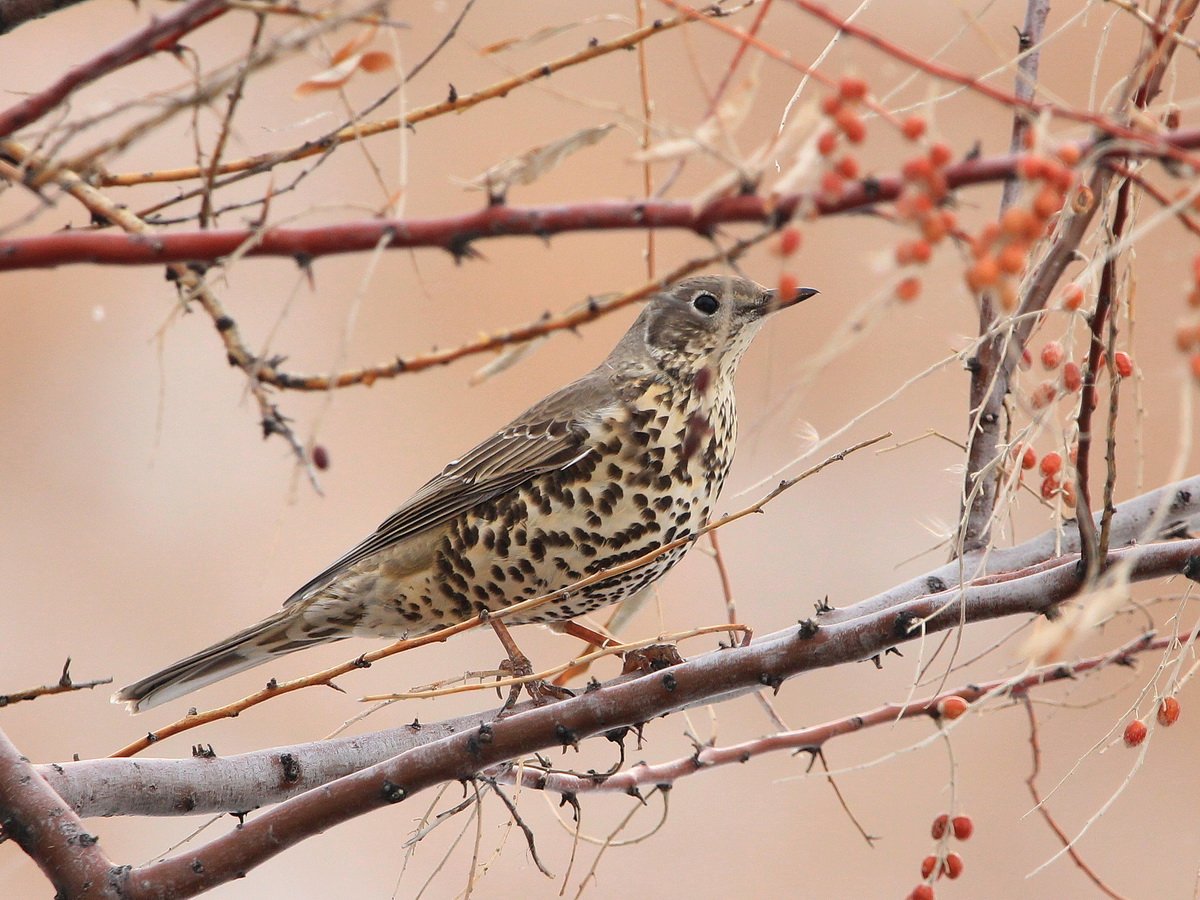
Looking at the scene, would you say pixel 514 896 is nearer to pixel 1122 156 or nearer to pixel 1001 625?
pixel 1001 625

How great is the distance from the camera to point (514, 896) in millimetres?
4449

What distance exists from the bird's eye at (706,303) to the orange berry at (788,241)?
196cm

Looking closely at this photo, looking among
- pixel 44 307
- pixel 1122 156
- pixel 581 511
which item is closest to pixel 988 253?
pixel 1122 156

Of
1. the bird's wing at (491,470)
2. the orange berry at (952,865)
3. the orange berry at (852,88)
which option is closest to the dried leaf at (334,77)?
the orange berry at (852,88)

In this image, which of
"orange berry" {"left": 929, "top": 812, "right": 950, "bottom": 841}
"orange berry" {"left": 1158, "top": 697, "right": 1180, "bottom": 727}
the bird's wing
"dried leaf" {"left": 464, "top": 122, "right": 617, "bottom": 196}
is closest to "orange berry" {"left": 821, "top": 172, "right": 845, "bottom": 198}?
"dried leaf" {"left": 464, "top": 122, "right": 617, "bottom": 196}

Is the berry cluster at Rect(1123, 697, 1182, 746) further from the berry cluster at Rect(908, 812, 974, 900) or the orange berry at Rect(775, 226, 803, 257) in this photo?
the orange berry at Rect(775, 226, 803, 257)

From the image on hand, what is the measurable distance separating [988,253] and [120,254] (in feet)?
2.11

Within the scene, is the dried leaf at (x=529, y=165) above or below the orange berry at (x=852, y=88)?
above

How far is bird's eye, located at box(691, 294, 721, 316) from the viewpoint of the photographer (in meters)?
2.93

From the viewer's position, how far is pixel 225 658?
2.88 meters

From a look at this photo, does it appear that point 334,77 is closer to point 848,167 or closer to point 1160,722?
point 848,167

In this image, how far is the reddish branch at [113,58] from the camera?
3.21 ft

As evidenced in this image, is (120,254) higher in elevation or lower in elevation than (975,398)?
lower

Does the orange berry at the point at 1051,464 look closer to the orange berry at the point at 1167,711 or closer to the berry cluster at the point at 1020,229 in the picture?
the orange berry at the point at 1167,711
